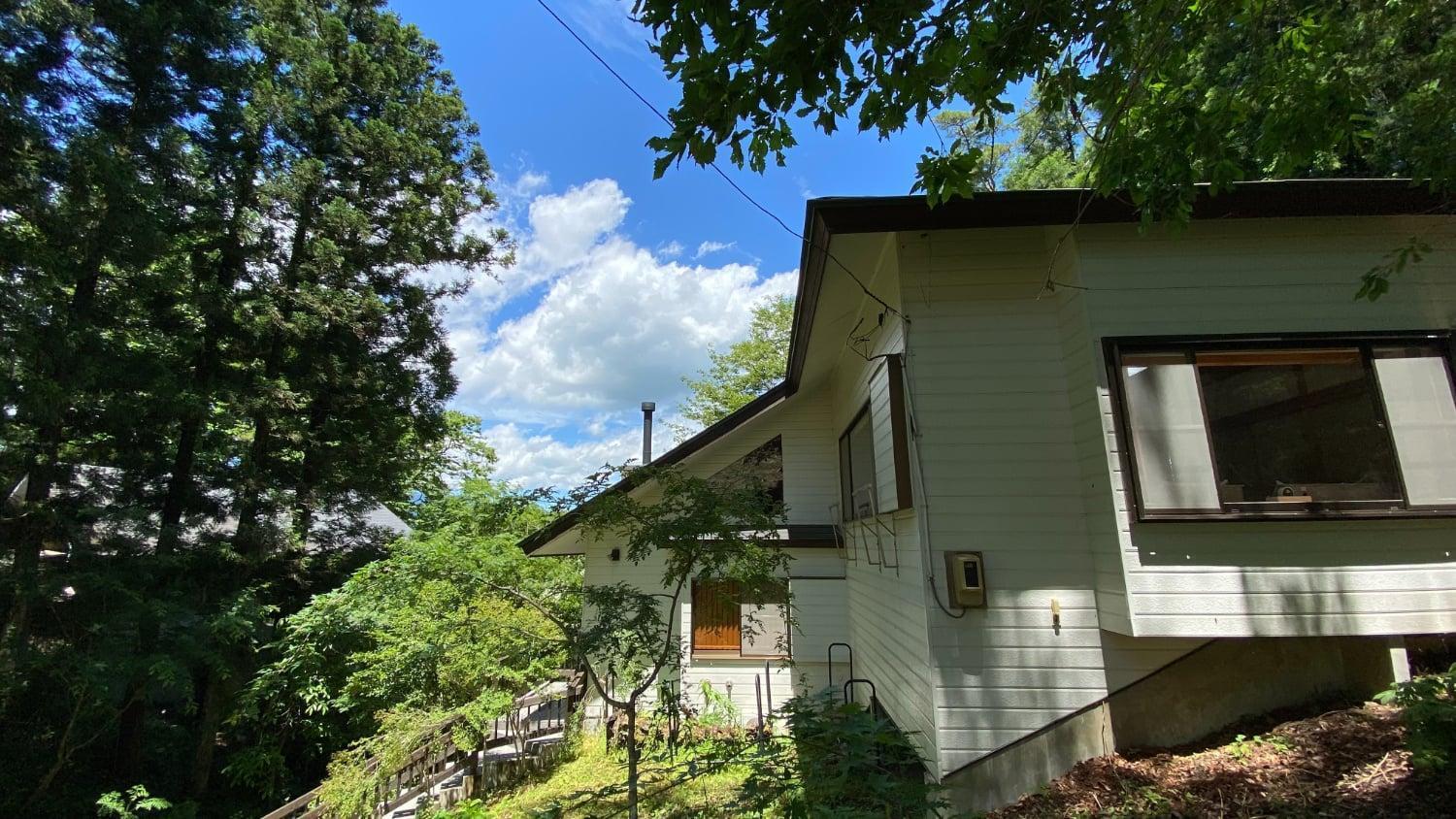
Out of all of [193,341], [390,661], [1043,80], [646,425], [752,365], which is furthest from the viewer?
[752,365]

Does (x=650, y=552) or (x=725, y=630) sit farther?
(x=725, y=630)

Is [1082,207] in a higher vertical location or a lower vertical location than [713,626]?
higher

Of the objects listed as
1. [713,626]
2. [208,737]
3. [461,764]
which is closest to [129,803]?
[208,737]

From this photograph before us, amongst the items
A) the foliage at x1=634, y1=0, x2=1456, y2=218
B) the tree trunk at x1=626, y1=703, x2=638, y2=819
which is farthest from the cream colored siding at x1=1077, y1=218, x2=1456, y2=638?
the tree trunk at x1=626, y1=703, x2=638, y2=819

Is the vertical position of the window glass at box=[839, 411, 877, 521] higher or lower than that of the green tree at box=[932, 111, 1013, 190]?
lower

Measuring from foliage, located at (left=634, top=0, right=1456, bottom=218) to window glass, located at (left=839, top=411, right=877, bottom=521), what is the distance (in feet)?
10.2

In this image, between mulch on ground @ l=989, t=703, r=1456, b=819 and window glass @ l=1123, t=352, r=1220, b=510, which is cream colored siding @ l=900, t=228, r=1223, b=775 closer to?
window glass @ l=1123, t=352, r=1220, b=510

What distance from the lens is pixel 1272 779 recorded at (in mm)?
2988

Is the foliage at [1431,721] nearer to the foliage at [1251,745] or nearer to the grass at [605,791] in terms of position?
the foliage at [1251,745]

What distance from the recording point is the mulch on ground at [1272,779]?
2.62 metres

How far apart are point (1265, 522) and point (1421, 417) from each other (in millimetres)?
1424

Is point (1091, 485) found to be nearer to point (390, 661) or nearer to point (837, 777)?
point (837, 777)

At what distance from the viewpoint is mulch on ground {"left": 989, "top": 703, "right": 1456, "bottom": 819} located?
262cm

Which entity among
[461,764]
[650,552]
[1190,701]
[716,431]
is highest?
[716,431]
